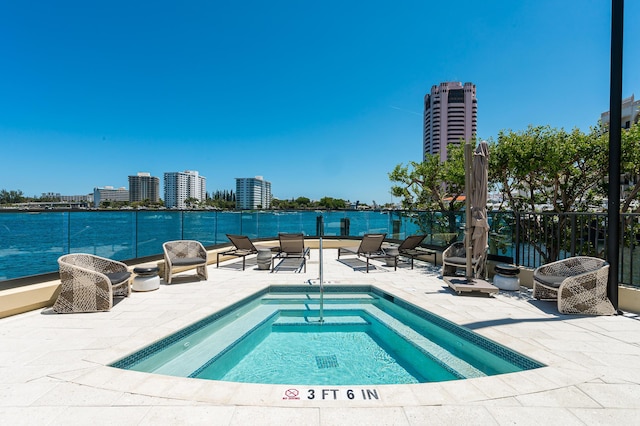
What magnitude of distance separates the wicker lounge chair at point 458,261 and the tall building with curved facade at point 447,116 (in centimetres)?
4275

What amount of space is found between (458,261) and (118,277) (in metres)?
6.37

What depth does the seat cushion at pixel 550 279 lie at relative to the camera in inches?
167

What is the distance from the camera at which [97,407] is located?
1973 mm

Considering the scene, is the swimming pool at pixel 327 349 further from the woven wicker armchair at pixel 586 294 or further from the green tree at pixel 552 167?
the green tree at pixel 552 167

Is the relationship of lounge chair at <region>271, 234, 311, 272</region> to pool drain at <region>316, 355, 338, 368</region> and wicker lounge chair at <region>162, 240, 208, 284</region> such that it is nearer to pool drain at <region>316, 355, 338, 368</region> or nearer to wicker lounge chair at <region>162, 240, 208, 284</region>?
wicker lounge chair at <region>162, 240, 208, 284</region>

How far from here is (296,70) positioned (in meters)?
16.1

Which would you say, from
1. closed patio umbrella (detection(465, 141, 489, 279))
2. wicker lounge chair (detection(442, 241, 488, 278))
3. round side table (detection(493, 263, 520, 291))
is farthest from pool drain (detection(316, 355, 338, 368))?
round side table (detection(493, 263, 520, 291))

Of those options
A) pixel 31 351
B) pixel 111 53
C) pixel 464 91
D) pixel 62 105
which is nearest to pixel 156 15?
pixel 111 53

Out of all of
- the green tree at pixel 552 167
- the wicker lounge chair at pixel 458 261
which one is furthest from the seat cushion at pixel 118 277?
the green tree at pixel 552 167

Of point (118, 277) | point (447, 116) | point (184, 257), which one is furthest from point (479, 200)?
point (447, 116)

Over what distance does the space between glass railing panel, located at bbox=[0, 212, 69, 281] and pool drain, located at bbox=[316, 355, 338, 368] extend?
15.5 feet

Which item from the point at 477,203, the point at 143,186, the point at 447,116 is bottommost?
the point at 477,203

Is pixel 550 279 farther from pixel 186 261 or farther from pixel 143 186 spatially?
pixel 143 186

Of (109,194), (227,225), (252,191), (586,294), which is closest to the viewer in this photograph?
(586,294)
